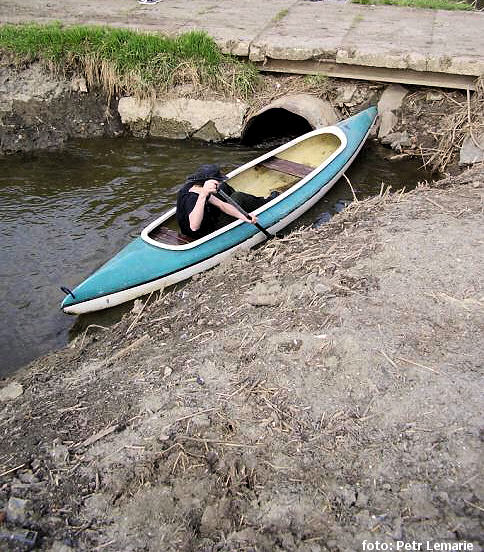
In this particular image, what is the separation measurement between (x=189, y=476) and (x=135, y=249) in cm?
322

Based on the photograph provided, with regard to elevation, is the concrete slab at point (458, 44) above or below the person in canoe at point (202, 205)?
above

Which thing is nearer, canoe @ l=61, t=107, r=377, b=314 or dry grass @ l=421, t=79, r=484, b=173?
canoe @ l=61, t=107, r=377, b=314

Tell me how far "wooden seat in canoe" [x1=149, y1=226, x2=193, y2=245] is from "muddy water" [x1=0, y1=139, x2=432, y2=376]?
77 cm

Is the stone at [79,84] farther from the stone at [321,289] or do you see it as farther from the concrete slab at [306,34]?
the stone at [321,289]

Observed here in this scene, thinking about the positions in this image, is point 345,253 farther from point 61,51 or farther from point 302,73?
point 61,51

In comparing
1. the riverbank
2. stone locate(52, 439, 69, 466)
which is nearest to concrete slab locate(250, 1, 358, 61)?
the riverbank

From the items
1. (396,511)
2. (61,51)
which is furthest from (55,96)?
(396,511)

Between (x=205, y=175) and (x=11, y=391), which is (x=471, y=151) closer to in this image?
(x=205, y=175)

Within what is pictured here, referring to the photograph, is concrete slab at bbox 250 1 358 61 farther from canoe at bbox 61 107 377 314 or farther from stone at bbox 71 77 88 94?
stone at bbox 71 77 88 94

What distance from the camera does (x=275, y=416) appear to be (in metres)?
3.77

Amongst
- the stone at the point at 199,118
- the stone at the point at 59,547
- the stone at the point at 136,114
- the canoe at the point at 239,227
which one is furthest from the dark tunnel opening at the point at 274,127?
the stone at the point at 59,547

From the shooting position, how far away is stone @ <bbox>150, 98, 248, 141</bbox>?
9.01 m

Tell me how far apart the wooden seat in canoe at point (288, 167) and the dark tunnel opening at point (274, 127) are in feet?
4.84

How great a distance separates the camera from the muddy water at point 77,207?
19.8 ft
